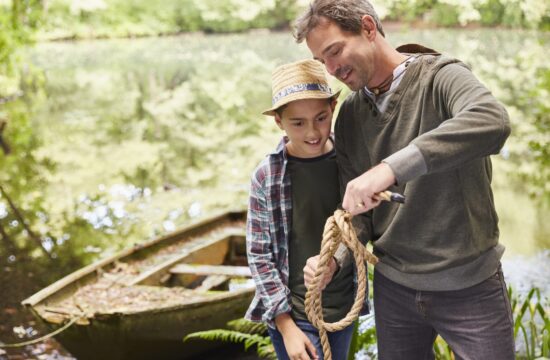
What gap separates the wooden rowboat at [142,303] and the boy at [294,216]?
8.54 ft

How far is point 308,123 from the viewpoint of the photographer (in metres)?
2.29

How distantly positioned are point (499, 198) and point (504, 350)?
30.0ft

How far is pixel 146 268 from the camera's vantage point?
19.9 feet

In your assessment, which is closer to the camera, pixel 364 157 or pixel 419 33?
pixel 364 157

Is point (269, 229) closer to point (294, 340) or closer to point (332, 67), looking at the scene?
point (294, 340)

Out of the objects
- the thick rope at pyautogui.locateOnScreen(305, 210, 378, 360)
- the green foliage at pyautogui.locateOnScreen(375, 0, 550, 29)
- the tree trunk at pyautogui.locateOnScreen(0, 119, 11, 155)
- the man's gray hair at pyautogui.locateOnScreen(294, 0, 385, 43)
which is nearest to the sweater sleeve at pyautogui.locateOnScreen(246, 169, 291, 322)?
the thick rope at pyautogui.locateOnScreen(305, 210, 378, 360)

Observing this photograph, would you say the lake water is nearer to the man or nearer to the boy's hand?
the boy's hand

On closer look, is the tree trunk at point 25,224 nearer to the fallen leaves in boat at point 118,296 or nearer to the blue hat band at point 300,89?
the fallen leaves in boat at point 118,296

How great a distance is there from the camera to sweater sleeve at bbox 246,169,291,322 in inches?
90.7

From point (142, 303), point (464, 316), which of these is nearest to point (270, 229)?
point (464, 316)

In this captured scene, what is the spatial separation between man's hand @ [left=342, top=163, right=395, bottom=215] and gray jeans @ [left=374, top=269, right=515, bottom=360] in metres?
0.52

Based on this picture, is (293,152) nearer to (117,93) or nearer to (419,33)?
(117,93)

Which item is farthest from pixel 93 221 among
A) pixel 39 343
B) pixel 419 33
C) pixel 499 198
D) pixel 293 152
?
pixel 419 33

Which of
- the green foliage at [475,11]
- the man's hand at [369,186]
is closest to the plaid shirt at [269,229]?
the man's hand at [369,186]
